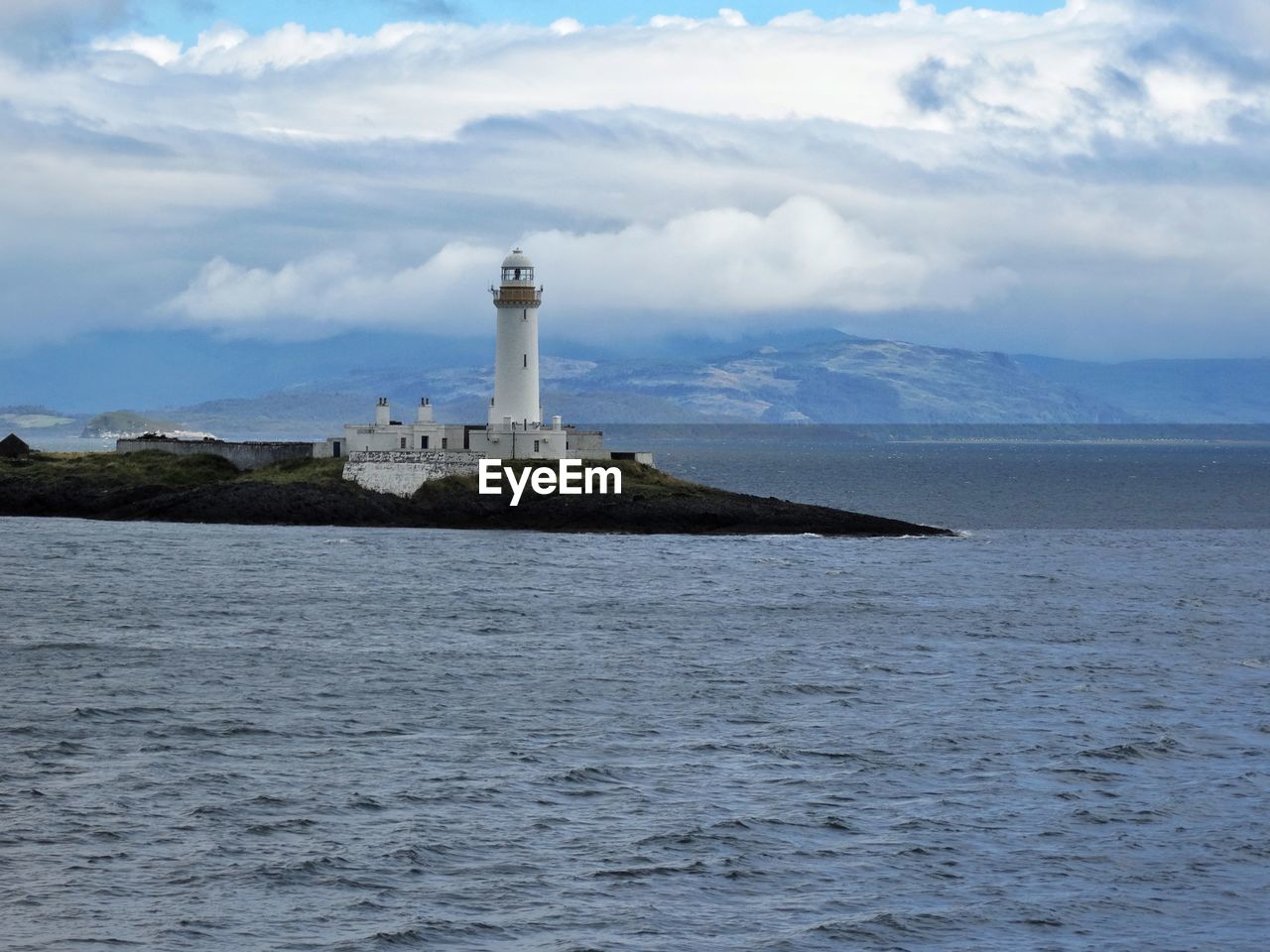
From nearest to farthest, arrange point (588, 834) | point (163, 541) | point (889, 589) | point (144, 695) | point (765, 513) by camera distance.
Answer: point (588, 834) → point (144, 695) → point (889, 589) → point (163, 541) → point (765, 513)

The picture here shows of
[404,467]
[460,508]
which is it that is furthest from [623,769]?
[404,467]

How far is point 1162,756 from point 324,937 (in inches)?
696

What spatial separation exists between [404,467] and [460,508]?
3.58m

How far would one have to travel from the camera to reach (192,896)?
23.3 m

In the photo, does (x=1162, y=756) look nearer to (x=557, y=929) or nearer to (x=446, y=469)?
(x=557, y=929)

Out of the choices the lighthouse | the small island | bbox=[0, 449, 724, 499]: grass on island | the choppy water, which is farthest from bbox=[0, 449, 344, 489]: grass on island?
the choppy water

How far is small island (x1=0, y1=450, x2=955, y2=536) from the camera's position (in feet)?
264

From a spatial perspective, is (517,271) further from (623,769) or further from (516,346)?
(623,769)

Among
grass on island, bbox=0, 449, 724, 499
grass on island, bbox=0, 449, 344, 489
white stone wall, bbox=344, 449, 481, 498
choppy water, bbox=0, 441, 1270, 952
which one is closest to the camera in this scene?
choppy water, bbox=0, 441, 1270, 952

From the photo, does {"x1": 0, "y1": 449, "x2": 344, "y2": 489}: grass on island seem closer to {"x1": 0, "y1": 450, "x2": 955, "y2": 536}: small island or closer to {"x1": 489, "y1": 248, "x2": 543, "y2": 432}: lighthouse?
{"x1": 0, "y1": 450, "x2": 955, "y2": 536}: small island

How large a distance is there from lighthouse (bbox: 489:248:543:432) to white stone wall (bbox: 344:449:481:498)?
504cm

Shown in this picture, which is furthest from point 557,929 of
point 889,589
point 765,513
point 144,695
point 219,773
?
point 765,513

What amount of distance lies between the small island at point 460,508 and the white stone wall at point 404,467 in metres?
0.40

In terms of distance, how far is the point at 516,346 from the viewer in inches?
3433
